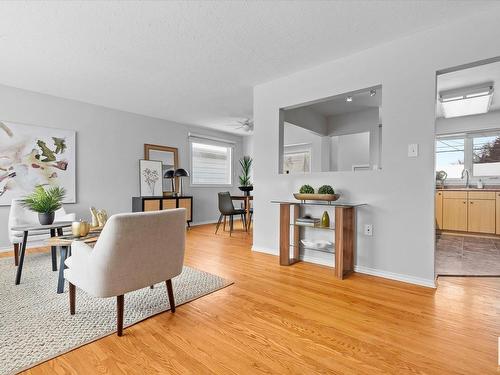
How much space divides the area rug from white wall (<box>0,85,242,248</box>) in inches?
77.5

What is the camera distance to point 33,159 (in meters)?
3.92

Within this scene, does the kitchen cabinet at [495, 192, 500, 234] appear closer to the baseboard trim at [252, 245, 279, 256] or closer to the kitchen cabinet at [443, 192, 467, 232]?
the kitchen cabinet at [443, 192, 467, 232]

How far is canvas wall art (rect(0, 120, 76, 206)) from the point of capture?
3705mm

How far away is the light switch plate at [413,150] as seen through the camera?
8.09 feet

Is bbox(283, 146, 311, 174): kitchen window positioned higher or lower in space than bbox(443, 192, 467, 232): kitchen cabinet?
higher

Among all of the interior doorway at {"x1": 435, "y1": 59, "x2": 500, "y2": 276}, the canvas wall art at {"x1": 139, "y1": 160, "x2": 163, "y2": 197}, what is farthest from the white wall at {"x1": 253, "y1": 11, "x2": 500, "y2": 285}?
the canvas wall art at {"x1": 139, "y1": 160, "x2": 163, "y2": 197}

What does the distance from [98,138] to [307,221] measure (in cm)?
398

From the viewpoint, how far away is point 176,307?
2016 millimetres

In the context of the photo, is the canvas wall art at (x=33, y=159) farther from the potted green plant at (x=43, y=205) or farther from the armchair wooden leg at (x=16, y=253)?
the potted green plant at (x=43, y=205)

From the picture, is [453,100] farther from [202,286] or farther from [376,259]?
[202,286]

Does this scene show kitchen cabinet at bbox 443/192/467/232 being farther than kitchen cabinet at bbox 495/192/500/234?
Yes

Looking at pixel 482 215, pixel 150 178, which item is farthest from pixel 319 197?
pixel 482 215

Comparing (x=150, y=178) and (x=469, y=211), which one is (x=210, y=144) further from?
(x=469, y=211)

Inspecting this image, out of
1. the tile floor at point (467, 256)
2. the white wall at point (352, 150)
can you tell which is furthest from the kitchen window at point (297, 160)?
the tile floor at point (467, 256)
